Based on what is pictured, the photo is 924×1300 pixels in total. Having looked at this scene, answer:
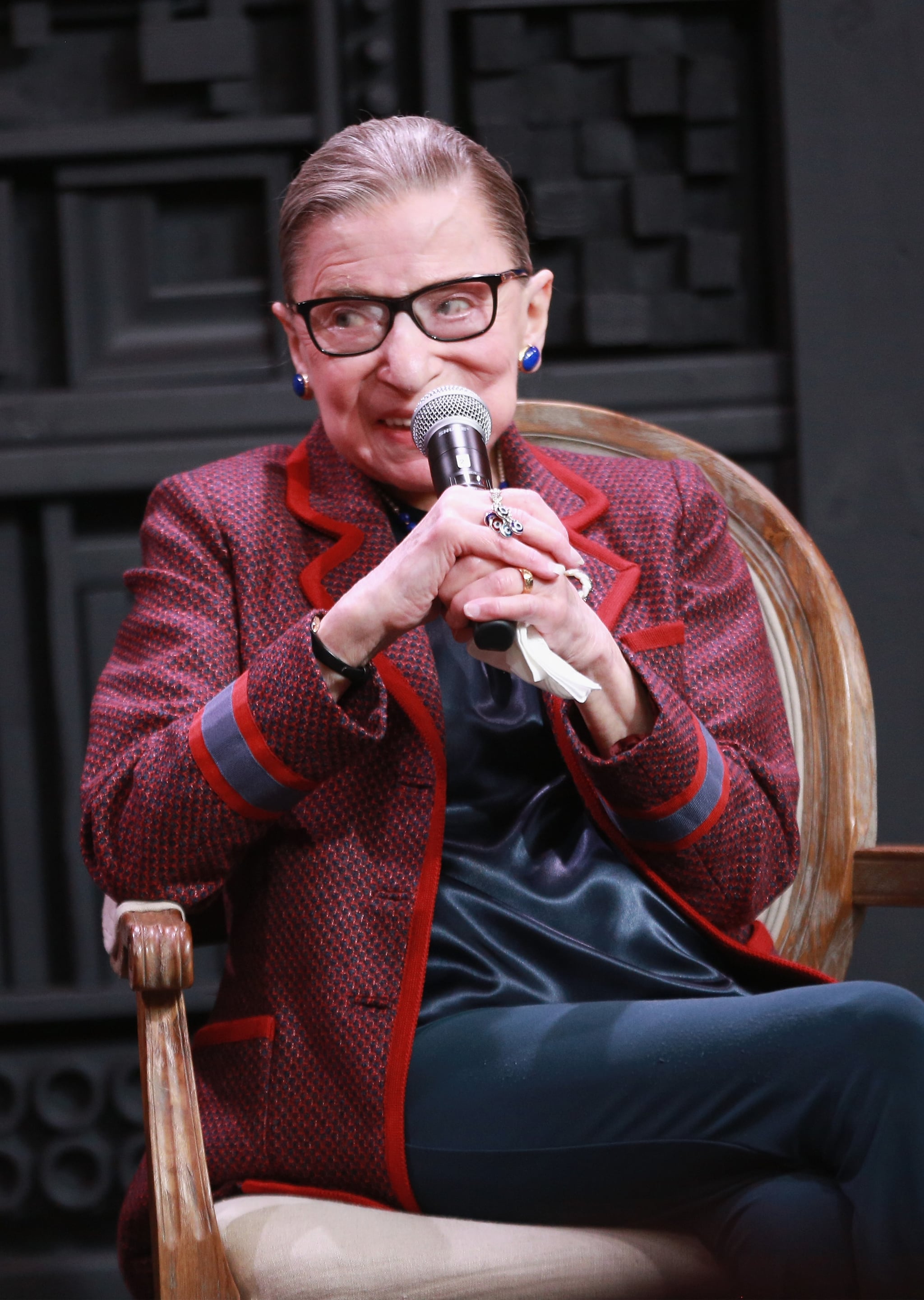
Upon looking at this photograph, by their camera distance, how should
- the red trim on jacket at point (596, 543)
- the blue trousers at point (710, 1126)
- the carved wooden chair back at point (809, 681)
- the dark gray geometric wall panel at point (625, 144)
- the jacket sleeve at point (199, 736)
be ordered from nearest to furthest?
the blue trousers at point (710, 1126) < the jacket sleeve at point (199, 736) < the red trim on jacket at point (596, 543) < the carved wooden chair back at point (809, 681) < the dark gray geometric wall panel at point (625, 144)

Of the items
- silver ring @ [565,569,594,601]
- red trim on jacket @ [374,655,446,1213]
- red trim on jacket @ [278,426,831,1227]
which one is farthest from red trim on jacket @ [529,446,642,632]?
red trim on jacket @ [374,655,446,1213]

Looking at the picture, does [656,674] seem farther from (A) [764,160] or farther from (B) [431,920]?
(A) [764,160]

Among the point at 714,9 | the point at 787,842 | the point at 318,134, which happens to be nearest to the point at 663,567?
the point at 787,842

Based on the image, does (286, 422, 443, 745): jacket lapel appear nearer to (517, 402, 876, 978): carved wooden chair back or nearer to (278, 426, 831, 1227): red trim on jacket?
(278, 426, 831, 1227): red trim on jacket

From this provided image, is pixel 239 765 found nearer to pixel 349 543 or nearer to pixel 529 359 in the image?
pixel 349 543

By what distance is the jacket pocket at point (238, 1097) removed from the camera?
48.2 inches

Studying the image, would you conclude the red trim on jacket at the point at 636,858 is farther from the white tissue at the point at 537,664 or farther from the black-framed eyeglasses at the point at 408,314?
the black-framed eyeglasses at the point at 408,314

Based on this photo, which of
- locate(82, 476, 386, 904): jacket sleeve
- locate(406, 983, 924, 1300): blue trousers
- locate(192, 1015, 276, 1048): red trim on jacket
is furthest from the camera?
locate(192, 1015, 276, 1048): red trim on jacket

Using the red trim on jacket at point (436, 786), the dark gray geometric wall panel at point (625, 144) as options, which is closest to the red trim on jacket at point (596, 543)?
the red trim on jacket at point (436, 786)

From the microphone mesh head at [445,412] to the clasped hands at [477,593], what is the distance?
0.09 m

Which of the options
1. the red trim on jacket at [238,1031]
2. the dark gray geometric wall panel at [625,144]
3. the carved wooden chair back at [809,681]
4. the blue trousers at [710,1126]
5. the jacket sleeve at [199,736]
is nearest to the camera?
the blue trousers at [710,1126]

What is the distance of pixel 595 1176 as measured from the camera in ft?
3.64

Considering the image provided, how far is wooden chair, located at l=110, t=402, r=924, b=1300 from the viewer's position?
1.08m

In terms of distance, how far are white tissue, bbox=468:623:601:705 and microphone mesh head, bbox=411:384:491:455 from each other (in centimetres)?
19
